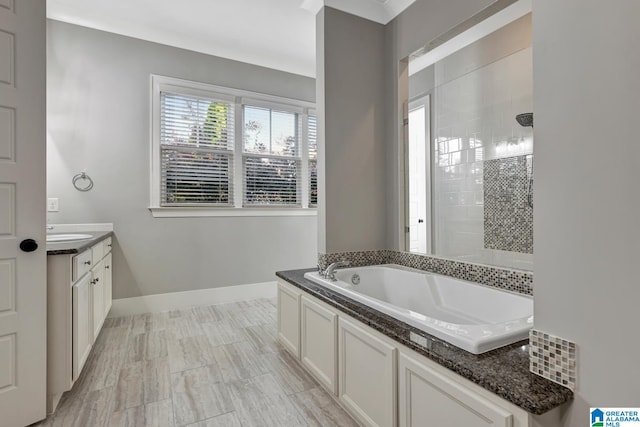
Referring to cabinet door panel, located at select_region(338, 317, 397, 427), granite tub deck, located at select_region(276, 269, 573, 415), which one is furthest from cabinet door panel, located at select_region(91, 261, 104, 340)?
granite tub deck, located at select_region(276, 269, 573, 415)

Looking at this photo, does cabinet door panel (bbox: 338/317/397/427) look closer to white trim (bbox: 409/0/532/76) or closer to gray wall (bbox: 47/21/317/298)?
white trim (bbox: 409/0/532/76)

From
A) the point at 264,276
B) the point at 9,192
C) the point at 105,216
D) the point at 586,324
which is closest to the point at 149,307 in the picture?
the point at 105,216

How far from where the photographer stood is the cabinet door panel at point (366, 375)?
4.52 feet

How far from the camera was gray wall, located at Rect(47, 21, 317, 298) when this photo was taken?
3031 millimetres

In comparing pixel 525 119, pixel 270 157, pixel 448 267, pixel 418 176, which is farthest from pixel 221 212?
pixel 525 119

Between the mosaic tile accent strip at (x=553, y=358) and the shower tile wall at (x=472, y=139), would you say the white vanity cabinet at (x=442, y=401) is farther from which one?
the shower tile wall at (x=472, y=139)

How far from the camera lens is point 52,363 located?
1730 millimetres

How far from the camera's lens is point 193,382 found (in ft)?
6.74

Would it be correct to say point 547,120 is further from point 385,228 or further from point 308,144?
point 308,144

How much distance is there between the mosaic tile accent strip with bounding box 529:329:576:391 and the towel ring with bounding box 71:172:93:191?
3.65 m

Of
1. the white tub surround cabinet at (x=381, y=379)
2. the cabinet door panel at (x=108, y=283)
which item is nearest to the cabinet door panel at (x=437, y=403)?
the white tub surround cabinet at (x=381, y=379)

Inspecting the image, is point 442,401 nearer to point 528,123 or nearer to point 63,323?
point 528,123

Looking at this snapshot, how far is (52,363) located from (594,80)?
8.71 ft

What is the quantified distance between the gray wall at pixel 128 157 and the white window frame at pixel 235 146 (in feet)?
0.23
